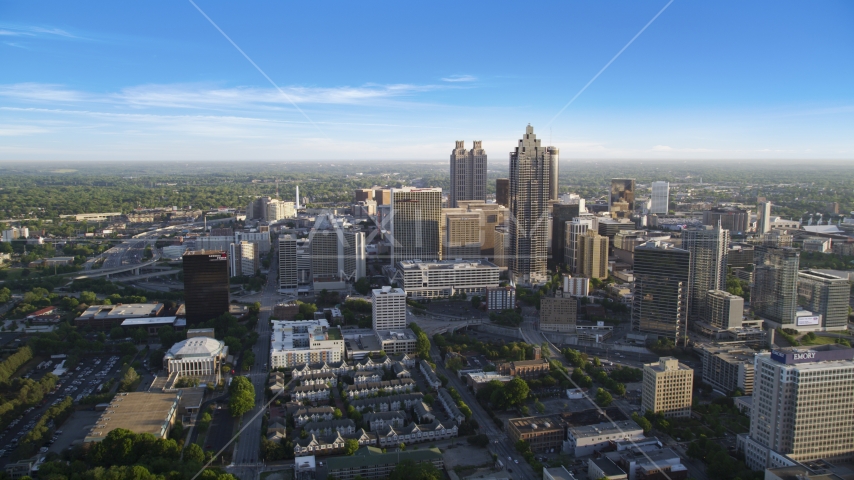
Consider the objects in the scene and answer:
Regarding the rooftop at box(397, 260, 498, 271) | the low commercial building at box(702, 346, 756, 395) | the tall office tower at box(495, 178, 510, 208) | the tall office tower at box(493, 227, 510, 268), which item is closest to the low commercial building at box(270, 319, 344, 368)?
the rooftop at box(397, 260, 498, 271)

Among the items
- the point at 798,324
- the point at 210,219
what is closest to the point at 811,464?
the point at 798,324

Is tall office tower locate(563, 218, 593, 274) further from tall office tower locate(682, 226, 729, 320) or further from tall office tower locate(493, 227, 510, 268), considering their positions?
tall office tower locate(682, 226, 729, 320)

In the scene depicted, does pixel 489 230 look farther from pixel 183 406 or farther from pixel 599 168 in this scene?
pixel 599 168

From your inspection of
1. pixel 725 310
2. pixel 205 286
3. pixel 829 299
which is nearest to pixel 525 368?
pixel 725 310

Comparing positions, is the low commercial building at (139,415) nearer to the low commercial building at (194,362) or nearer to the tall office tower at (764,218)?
the low commercial building at (194,362)

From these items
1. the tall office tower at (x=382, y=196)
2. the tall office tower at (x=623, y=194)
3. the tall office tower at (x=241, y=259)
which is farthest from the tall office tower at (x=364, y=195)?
the tall office tower at (x=241, y=259)

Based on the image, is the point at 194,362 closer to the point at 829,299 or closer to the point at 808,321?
the point at 808,321

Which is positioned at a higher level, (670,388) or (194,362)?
(670,388)
